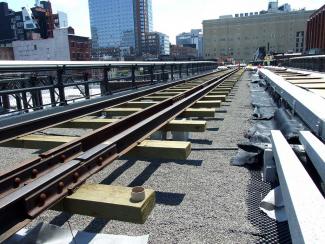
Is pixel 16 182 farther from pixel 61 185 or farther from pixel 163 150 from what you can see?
pixel 163 150

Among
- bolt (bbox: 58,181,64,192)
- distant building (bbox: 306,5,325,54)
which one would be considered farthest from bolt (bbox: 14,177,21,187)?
distant building (bbox: 306,5,325,54)

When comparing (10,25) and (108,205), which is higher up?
(10,25)

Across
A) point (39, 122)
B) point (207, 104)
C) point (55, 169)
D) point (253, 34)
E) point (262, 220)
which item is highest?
point (253, 34)

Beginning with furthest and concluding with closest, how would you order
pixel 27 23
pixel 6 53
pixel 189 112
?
1. pixel 27 23
2. pixel 6 53
3. pixel 189 112

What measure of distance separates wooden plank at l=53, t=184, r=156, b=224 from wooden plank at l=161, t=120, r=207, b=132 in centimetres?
266

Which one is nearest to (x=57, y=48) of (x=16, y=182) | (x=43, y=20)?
(x=43, y=20)

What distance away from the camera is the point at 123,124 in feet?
15.7

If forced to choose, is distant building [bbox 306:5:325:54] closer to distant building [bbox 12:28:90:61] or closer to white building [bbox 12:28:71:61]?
distant building [bbox 12:28:90:61]

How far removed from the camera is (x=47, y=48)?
113 meters

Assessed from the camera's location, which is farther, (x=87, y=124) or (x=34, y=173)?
(x=87, y=124)

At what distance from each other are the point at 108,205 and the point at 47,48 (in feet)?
396

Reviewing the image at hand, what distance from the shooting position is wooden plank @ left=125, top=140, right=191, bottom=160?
11.9ft

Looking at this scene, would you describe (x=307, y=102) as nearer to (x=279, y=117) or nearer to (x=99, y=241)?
(x=279, y=117)

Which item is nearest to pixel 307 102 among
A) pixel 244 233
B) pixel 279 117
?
pixel 279 117
